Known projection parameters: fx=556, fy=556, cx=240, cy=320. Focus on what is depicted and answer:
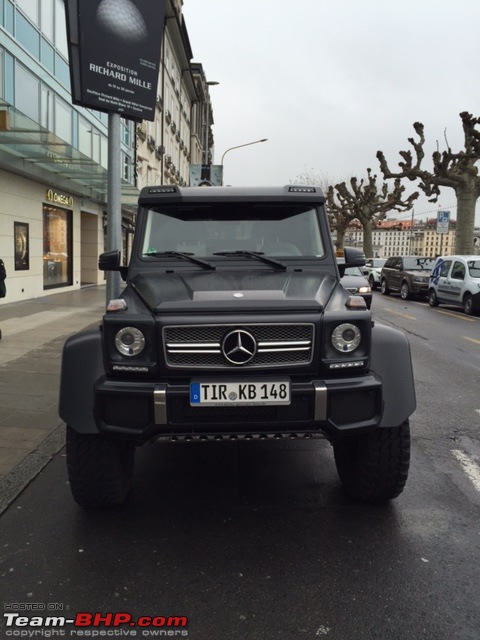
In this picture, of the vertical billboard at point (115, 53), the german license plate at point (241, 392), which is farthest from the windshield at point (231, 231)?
the vertical billboard at point (115, 53)

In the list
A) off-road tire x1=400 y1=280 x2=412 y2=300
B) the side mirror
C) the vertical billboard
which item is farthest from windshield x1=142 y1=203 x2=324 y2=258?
off-road tire x1=400 y1=280 x2=412 y2=300

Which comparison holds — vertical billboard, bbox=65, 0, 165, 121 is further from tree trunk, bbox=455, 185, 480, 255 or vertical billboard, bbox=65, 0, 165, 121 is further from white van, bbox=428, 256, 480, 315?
tree trunk, bbox=455, 185, 480, 255

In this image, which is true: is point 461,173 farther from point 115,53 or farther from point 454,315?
point 115,53

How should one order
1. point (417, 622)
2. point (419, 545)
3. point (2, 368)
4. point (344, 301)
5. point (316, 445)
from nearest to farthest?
point (417, 622)
point (419, 545)
point (344, 301)
point (316, 445)
point (2, 368)

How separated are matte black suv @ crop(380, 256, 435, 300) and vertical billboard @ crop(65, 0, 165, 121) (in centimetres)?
1666

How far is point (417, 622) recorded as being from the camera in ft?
7.69

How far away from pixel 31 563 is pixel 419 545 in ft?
6.63

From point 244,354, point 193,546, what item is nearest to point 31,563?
point 193,546

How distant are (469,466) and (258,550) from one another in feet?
6.82

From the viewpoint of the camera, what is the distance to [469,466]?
4207 mm

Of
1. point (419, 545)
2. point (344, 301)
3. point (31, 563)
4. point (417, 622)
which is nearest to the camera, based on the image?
point (417, 622)

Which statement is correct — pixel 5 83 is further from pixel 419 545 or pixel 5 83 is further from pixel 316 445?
pixel 419 545

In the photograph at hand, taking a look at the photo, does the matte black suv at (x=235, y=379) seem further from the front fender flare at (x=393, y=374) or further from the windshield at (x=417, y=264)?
the windshield at (x=417, y=264)

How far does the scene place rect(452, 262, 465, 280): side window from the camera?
1769cm
